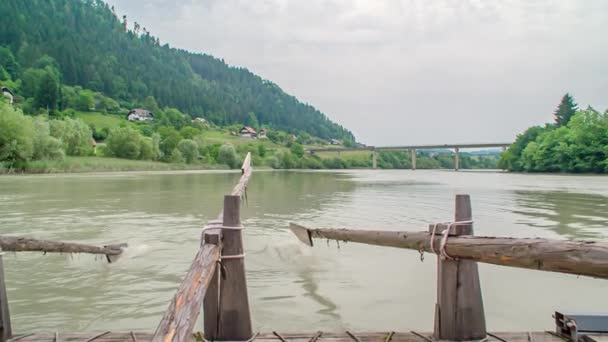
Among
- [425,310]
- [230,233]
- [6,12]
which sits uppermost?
[6,12]

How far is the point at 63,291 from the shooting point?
7.50m

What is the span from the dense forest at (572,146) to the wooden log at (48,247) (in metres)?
79.5

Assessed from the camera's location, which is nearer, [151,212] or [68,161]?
[151,212]

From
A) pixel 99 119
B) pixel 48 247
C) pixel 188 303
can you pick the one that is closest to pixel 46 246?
pixel 48 247

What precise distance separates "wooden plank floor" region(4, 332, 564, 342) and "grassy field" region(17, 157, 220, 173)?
6190cm

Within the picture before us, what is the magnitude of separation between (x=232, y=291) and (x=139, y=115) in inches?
6727

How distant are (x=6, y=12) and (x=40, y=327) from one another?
213922 mm

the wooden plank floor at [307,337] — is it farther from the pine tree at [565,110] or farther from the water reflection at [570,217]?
the pine tree at [565,110]

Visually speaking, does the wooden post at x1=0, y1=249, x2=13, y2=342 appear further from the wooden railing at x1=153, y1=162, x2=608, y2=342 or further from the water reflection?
the water reflection

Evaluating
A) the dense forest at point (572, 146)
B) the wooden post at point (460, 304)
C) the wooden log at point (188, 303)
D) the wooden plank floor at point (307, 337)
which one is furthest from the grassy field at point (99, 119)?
the wooden post at point (460, 304)

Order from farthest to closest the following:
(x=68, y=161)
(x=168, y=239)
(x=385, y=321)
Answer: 1. (x=68, y=161)
2. (x=168, y=239)
3. (x=385, y=321)

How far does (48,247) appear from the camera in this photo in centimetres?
693

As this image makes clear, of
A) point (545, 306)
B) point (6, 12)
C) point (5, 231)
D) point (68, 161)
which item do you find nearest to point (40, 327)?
point (545, 306)

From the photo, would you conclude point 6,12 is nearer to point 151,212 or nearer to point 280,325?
point 151,212
